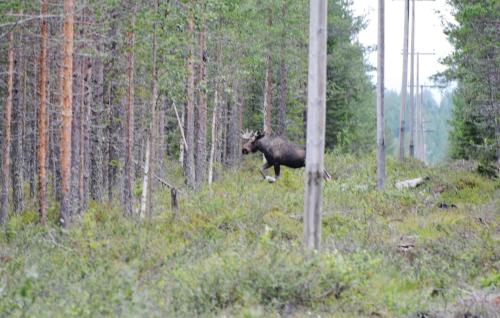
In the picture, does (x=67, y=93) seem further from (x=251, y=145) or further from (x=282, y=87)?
(x=282, y=87)

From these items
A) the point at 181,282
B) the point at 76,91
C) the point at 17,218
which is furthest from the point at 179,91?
the point at 181,282

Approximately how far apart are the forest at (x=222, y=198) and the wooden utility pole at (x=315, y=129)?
0.09ft

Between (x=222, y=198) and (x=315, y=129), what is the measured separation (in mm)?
9682

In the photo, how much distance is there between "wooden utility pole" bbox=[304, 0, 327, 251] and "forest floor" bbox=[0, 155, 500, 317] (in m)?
0.42

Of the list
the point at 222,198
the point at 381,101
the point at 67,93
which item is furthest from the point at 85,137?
the point at 381,101

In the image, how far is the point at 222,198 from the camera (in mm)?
21250

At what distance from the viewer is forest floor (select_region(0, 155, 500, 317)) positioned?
9398 mm

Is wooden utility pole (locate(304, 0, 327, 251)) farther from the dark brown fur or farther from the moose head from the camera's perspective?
the moose head

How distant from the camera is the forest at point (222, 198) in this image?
9.79m

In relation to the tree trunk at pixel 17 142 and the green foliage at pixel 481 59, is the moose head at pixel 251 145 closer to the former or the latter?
the green foliage at pixel 481 59

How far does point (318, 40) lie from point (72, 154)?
891 centimetres

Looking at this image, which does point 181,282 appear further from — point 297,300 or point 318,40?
point 318,40

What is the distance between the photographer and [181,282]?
33.1 feet

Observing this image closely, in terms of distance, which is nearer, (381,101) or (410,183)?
(381,101)
